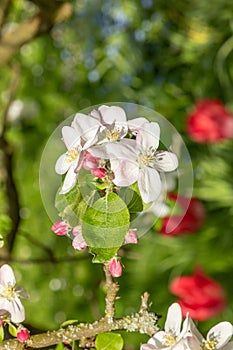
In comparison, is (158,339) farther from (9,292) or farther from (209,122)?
(209,122)

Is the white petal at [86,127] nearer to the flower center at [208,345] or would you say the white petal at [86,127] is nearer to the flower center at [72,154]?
the flower center at [72,154]

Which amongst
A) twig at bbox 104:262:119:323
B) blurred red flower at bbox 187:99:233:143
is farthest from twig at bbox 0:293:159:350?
blurred red flower at bbox 187:99:233:143

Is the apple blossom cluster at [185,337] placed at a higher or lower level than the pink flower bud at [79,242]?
lower

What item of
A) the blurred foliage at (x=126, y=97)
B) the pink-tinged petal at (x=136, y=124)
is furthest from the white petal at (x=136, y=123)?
the blurred foliage at (x=126, y=97)

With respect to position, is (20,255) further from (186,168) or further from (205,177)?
(186,168)

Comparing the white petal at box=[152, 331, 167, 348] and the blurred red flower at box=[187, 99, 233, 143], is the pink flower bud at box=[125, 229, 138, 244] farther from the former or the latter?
the blurred red flower at box=[187, 99, 233, 143]

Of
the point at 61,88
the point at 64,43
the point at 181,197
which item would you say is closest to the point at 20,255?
the point at 61,88
